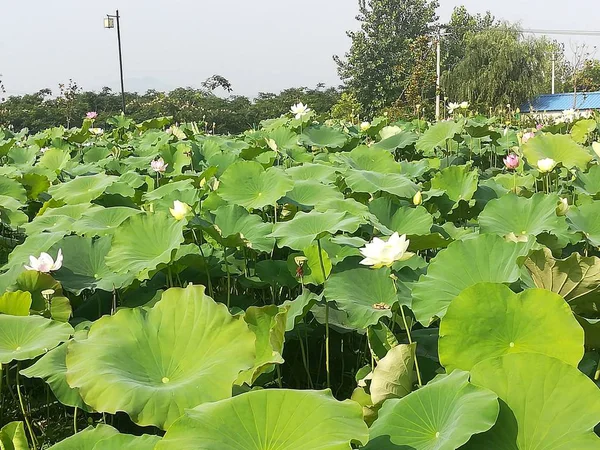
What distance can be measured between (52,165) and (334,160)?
4.76 ft

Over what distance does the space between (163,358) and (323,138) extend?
7.72 feet

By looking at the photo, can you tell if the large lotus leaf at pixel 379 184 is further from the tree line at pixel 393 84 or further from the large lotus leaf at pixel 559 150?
the tree line at pixel 393 84

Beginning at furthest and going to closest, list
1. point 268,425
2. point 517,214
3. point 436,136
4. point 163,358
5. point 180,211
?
1. point 436,136
2. point 517,214
3. point 180,211
4. point 163,358
5. point 268,425

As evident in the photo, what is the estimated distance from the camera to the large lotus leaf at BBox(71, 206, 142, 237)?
5.33ft

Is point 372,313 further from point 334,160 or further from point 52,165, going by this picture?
point 52,165

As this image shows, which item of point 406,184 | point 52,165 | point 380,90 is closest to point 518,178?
point 406,184

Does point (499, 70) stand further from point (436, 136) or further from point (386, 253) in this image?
point (386, 253)

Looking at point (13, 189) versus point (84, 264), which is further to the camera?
point (13, 189)

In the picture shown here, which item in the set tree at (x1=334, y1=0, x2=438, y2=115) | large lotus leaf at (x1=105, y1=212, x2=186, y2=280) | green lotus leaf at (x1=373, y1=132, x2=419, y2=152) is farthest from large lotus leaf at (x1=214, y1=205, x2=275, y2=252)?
tree at (x1=334, y1=0, x2=438, y2=115)

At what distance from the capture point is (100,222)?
5.76 feet

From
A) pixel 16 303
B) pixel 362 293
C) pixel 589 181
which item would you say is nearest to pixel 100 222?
pixel 16 303

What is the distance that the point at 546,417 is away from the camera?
704 mm

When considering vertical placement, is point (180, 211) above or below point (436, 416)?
→ above

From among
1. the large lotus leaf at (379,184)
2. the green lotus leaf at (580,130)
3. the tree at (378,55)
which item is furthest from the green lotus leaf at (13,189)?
the tree at (378,55)
